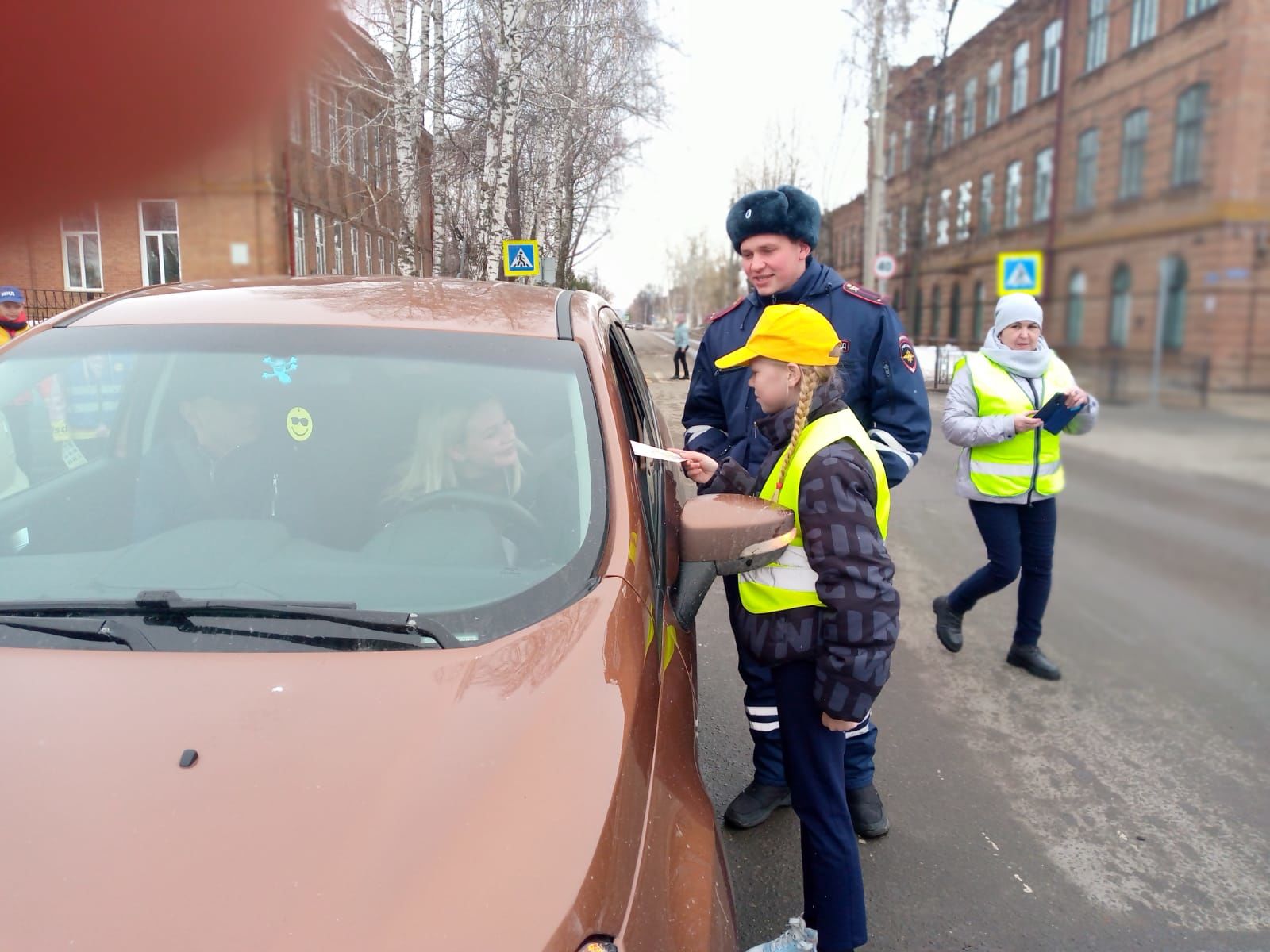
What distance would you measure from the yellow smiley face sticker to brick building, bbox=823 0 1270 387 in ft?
9.51

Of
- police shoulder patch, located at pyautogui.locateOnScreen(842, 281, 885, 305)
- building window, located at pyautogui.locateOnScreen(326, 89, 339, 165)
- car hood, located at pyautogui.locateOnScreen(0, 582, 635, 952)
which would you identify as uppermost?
building window, located at pyautogui.locateOnScreen(326, 89, 339, 165)

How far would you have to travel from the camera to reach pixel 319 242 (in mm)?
19609

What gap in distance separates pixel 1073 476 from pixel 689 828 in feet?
28.0

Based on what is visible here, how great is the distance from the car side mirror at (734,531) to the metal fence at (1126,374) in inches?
55.4

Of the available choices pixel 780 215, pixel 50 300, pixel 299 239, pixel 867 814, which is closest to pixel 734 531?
pixel 780 215

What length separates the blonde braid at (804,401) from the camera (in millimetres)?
2010

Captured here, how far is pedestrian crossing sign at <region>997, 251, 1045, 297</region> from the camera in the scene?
4.24 m

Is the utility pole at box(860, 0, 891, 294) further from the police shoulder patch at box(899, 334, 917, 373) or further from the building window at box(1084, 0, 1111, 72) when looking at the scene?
the police shoulder patch at box(899, 334, 917, 373)

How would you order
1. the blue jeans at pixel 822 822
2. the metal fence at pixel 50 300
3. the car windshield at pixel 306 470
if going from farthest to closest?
1. the metal fence at pixel 50 300
2. the blue jeans at pixel 822 822
3. the car windshield at pixel 306 470

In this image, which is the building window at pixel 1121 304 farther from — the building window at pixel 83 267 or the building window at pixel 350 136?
the building window at pixel 83 267

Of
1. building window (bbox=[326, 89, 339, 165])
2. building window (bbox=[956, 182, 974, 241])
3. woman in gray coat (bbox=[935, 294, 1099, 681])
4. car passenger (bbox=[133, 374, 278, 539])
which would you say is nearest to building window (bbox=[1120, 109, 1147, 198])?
woman in gray coat (bbox=[935, 294, 1099, 681])

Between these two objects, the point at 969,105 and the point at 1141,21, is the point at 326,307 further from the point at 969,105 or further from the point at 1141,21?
the point at 969,105

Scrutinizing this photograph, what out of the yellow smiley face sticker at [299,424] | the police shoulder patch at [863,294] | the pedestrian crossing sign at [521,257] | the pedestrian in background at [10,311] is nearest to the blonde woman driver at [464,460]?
the yellow smiley face sticker at [299,424]

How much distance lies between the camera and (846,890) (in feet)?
6.62
